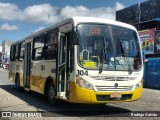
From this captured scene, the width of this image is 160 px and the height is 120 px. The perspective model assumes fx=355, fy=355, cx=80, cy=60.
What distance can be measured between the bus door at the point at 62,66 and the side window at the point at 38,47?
93.3 inches

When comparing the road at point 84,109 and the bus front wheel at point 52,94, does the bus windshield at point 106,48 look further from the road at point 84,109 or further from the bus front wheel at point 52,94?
the bus front wheel at point 52,94

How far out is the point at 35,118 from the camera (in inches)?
398

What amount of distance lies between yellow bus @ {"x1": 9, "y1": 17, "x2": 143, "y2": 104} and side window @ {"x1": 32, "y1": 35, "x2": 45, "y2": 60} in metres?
1.51

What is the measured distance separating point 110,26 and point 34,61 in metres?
5.02

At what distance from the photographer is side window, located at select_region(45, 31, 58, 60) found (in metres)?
12.5

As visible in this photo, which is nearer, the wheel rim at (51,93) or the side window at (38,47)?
the wheel rim at (51,93)

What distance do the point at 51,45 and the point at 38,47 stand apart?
6.69ft

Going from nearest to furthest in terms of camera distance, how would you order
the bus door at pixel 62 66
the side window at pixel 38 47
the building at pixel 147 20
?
the bus door at pixel 62 66 → the side window at pixel 38 47 → the building at pixel 147 20

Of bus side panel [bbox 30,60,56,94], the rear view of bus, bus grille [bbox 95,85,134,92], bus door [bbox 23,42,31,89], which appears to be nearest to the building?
bus door [bbox 23,42,31,89]

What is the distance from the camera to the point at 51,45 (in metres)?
13.0

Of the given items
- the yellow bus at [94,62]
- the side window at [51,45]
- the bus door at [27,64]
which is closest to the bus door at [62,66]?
the yellow bus at [94,62]

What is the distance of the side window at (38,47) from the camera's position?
46.9 feet

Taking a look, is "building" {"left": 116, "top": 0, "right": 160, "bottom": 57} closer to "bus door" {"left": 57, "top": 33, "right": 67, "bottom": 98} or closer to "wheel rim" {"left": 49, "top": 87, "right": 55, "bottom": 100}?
"wheel rim" {"left": 49, "top": 87, "right": 55, "bottom": 100}

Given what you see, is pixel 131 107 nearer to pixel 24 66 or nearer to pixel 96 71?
pixel 96 71
